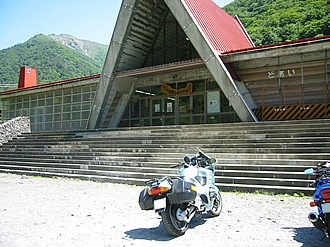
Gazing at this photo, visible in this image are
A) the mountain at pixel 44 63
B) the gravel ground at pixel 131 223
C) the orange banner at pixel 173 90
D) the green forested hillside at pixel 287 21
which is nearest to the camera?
the gravel ground at pixel 131 223

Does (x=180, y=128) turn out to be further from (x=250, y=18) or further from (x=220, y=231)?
(x=250, y=18)

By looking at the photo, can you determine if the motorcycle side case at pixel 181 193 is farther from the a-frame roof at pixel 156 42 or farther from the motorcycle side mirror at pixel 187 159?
the a-frame roof at pixel 156 42

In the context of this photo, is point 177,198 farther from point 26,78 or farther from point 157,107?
point 26,78

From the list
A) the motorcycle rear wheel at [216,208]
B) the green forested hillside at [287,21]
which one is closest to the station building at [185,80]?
the motorcycle rear wheel at [216,208]

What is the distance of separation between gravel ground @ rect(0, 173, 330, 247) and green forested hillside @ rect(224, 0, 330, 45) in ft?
135

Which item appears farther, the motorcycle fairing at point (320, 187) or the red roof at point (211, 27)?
the red roof at point (211, 27)

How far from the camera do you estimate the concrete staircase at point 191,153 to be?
27.5 feet

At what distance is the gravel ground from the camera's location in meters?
4.33

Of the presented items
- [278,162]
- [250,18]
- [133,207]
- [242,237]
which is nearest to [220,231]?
[242,237]

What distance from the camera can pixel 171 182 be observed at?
4.63m

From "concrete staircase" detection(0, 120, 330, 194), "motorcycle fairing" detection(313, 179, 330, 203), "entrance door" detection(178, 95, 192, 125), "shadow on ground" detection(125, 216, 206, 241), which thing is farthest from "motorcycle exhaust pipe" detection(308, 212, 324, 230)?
"entrance door" detection(178, 95, 192, 125)

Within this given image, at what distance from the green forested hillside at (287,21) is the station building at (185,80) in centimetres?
2365

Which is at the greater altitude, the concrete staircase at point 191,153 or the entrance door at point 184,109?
the entrance door at point 184,109

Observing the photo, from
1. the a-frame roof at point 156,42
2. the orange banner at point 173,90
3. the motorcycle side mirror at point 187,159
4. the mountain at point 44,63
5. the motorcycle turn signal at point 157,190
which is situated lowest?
the motorcycle turn signal at point 157,190
